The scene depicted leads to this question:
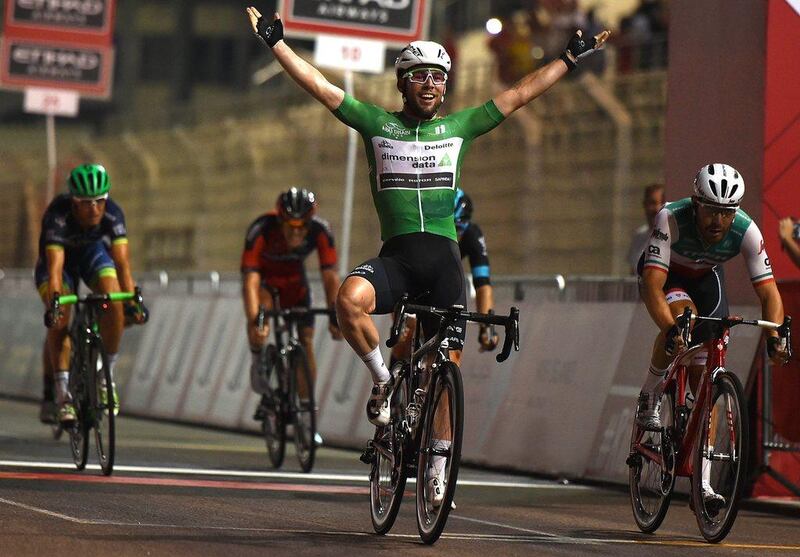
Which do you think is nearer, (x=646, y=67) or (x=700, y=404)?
(x=700, y=404)

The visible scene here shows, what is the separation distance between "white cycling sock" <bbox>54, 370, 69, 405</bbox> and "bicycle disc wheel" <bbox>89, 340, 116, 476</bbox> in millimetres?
563

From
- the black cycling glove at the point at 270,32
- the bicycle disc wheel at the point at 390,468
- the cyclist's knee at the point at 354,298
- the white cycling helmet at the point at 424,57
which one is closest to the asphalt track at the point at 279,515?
the bicycle disc wheel at the point at 390,468

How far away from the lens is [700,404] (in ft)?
31.2

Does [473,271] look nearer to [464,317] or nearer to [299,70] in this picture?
[299,70]

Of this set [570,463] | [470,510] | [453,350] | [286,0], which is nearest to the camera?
[453,350]

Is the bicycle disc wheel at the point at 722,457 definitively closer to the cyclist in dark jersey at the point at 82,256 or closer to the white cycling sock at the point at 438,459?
the white cycling sock at the point at 438,459

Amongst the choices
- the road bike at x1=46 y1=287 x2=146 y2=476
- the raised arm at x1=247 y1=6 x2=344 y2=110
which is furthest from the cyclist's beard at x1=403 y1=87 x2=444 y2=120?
the road bike at x1=46 y1=287 x2=146 y2=476

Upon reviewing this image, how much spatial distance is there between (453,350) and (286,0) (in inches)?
319

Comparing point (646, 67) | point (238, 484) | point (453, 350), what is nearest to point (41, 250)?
point (238, 484)

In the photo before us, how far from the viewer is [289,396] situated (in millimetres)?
13469

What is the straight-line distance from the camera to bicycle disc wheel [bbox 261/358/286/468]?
43.9 ft

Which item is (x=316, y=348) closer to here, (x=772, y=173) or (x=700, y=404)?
(x=772, y=173)

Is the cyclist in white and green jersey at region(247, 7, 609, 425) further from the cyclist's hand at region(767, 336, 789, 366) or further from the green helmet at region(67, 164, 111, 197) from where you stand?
the green helmet at region(67, 164, 111, 197)

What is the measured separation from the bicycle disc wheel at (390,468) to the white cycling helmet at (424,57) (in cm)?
149
